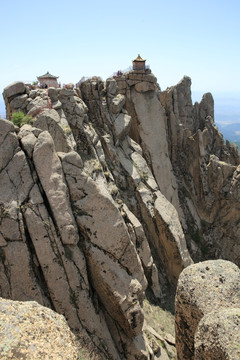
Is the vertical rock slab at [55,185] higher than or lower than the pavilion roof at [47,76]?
lower

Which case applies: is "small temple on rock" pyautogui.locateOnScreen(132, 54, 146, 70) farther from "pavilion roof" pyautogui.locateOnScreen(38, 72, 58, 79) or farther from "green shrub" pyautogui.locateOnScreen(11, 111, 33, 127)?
"green shrub" pyautogui.locateOnScreen(11, 111, 33, 127)

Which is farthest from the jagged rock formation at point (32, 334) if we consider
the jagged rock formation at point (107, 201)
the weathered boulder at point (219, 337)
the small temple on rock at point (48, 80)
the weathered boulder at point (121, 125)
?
the small temple on rock at point (48, 80)

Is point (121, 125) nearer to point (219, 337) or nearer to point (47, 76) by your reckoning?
point (47, 76)

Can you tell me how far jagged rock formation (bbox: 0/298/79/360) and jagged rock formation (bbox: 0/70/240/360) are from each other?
8.26 m

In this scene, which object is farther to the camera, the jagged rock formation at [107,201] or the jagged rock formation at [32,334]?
the jagged rock formation at [107,201]

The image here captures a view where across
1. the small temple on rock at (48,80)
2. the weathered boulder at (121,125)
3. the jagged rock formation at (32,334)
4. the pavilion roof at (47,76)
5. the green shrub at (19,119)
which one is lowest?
the jagged rock formation at (32,334)

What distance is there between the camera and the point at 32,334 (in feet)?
33.7

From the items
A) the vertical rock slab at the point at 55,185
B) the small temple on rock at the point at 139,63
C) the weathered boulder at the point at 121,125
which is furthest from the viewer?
the small temple on rock at the point at 139,63

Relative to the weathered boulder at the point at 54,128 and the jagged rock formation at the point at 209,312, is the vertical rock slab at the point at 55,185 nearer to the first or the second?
the weathered boulder at the point at 54,128

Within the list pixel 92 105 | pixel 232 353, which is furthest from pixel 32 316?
pixel 92 105

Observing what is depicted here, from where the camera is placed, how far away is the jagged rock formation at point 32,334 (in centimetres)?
952

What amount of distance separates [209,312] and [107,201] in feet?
35.3

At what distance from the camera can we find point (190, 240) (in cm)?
4116

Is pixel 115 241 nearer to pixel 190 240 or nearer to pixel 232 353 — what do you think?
pixel 232 353
